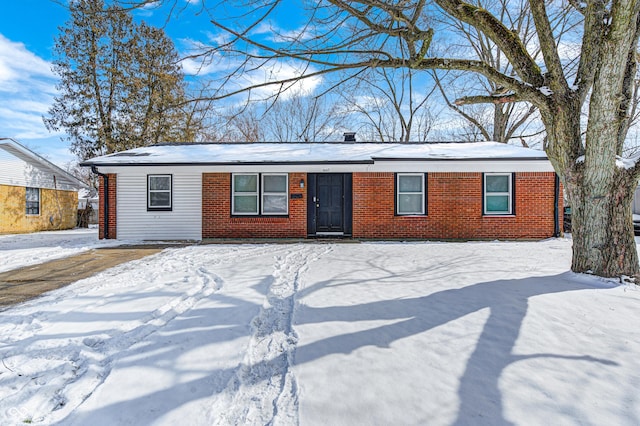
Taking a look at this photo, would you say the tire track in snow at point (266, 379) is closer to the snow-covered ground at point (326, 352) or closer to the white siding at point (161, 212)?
the snow-covered ground at point (326, 352)

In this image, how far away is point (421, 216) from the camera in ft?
33.1

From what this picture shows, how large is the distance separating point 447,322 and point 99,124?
22146mm

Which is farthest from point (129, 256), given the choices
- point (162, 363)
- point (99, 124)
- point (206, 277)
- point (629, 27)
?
point (99, 124)

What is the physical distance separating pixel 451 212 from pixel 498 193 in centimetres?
164

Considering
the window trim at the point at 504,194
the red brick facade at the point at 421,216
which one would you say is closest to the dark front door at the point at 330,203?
the red brick facade at the point at 421,216

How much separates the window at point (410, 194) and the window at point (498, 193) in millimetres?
2081

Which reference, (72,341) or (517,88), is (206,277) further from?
(517,88)

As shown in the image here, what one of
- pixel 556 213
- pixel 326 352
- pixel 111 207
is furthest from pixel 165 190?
pixel 556 213

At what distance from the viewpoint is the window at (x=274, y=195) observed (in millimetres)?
10188

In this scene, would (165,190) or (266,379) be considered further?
(165,190)

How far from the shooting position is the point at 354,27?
6168 millimetres

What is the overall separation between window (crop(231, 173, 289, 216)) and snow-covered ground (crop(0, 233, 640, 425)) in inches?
213

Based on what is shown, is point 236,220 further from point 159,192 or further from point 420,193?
point 420,193

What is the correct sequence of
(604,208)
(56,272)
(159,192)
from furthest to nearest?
(159,192) < (56,272) < (604,208)
